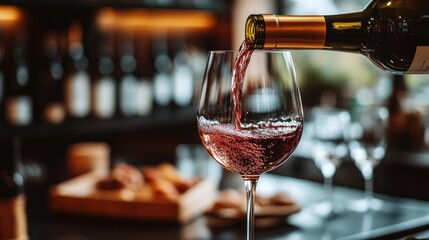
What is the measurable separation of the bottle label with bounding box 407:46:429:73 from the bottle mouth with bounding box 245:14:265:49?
0.25m

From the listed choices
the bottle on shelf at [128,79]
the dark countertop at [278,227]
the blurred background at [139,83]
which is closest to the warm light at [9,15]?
the blurred background at [139,83]

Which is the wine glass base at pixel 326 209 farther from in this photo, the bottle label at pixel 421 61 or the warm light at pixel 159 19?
the warm light at pixel 159 19

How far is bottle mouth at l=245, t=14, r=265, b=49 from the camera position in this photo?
0.73 metres

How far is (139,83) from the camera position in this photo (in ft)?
9.03

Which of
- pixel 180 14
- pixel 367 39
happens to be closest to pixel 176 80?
pixel 180 14

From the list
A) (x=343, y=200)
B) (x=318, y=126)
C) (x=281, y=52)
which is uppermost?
(x=281, y=52)

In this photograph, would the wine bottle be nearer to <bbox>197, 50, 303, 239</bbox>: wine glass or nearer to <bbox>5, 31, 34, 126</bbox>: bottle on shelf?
<bbox>197, 50, 303, 239</bbox>: wine glass

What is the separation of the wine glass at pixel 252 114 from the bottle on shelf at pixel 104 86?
173cm

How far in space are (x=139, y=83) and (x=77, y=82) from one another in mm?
338

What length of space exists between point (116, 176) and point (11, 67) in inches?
46.7

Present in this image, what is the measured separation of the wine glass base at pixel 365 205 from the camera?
1.43m

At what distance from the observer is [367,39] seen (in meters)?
0.90

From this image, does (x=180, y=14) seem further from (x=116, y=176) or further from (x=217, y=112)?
(x=217, y=112)

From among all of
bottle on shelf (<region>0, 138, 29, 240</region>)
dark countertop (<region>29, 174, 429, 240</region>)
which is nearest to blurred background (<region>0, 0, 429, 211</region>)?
dark countertop (<region>29, 174, 429, 240</region>)
